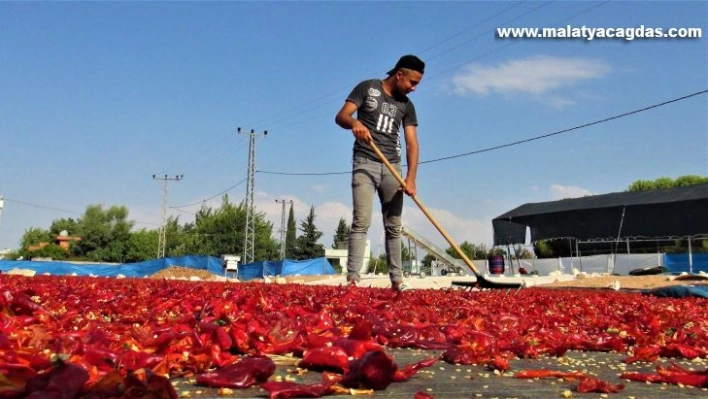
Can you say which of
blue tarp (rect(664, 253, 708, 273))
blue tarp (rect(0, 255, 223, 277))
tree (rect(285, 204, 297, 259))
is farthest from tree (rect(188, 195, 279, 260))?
blue tarp (rect(664, 253, 708, 273))

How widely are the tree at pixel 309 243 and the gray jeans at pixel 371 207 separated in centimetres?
7986

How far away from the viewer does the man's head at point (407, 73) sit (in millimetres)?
6820

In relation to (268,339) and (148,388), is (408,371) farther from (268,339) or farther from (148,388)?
(148,388)

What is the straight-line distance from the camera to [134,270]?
140 feet

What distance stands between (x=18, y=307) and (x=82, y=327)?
17.5 inches

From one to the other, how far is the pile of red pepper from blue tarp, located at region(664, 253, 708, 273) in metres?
28.5

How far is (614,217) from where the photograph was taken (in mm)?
36031

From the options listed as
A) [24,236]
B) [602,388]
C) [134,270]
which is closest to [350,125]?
[602,388]

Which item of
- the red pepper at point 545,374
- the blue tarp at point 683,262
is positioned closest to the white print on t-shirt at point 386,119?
the red pepper at point 545,374

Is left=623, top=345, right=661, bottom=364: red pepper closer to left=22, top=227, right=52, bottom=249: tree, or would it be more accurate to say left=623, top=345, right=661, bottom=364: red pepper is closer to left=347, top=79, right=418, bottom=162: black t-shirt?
left=347, top=79, right=418, bottom=162: black t-shirt

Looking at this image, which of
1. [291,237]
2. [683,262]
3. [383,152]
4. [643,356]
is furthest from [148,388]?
[291,237]

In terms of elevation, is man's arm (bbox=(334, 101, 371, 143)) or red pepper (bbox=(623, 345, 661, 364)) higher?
man's arm (bbox=(334, 101, 371, 143))

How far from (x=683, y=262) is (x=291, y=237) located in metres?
77.0

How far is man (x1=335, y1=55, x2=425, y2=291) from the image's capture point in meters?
6.80
